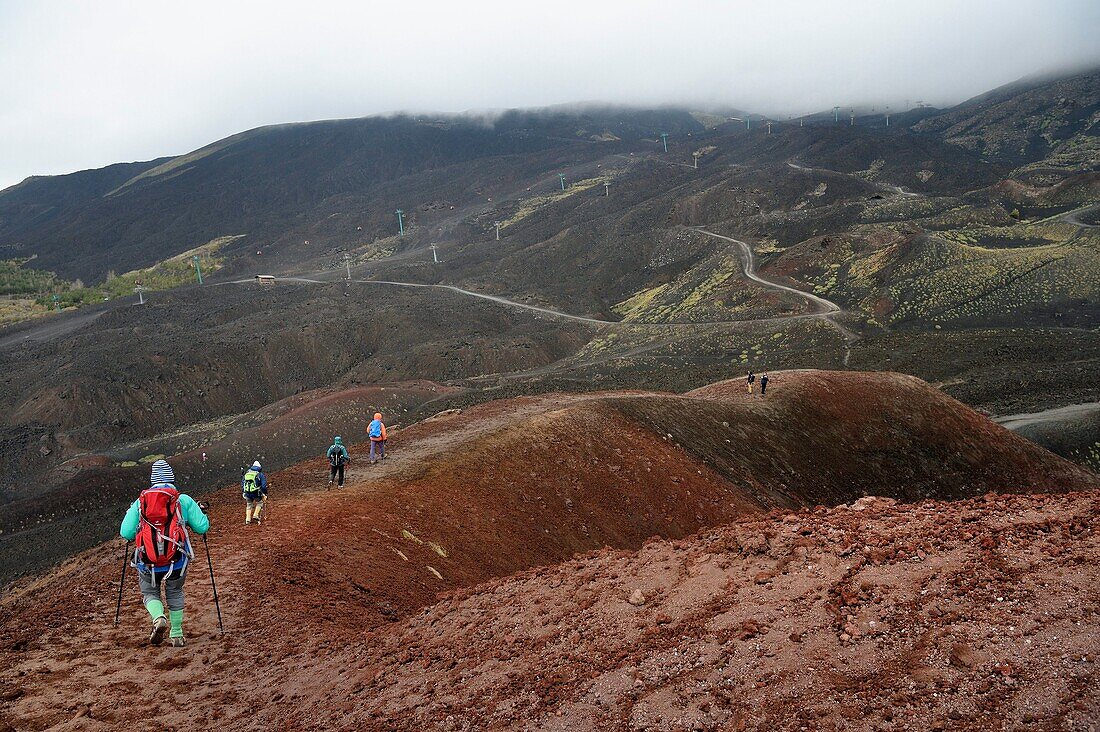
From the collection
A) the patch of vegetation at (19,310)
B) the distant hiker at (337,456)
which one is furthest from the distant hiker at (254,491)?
the patch of vegetation at (19,310)

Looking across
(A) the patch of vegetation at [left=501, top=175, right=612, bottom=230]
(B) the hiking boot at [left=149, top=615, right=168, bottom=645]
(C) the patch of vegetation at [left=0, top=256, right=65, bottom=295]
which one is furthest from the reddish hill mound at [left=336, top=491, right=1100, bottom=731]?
(C) the patch of vegetation at [left=0, top=256, right=65, bottom=295]

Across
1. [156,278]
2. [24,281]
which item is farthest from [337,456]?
[24,281]

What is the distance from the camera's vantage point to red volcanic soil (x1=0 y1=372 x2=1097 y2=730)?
6125 mm

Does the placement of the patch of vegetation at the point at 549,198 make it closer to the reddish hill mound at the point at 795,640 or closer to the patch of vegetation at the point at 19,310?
the patch of vegetation at the point at 19,310

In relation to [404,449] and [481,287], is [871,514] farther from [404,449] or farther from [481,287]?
[481,287]

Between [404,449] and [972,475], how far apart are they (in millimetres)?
23587

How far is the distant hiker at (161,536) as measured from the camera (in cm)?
838

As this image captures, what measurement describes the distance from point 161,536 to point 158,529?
0.32 ft

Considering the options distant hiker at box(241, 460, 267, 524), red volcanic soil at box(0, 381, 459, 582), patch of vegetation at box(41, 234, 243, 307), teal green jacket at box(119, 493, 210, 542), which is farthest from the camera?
patch of vegetation at box(41, 234, 243, 307)

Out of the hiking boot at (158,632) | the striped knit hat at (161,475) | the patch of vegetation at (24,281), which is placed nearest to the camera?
the striped knit hat at (161,475)

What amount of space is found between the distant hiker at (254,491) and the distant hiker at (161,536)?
575cm

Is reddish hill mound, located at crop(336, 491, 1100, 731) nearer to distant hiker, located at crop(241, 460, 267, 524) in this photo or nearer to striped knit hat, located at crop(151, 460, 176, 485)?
striped knit hat, located at crop(151, 460, 176, 485)

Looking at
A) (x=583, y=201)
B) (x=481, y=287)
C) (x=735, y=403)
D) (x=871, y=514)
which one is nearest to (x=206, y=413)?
(x=481, y=287)

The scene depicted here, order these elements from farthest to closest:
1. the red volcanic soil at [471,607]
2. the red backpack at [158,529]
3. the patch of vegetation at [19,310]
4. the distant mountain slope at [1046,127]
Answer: the distant mountain slope at [1046,127] → the patch of vegetation at [19,310] → the red backpack at [158,529] → the red volcanic soil at [471,607]
